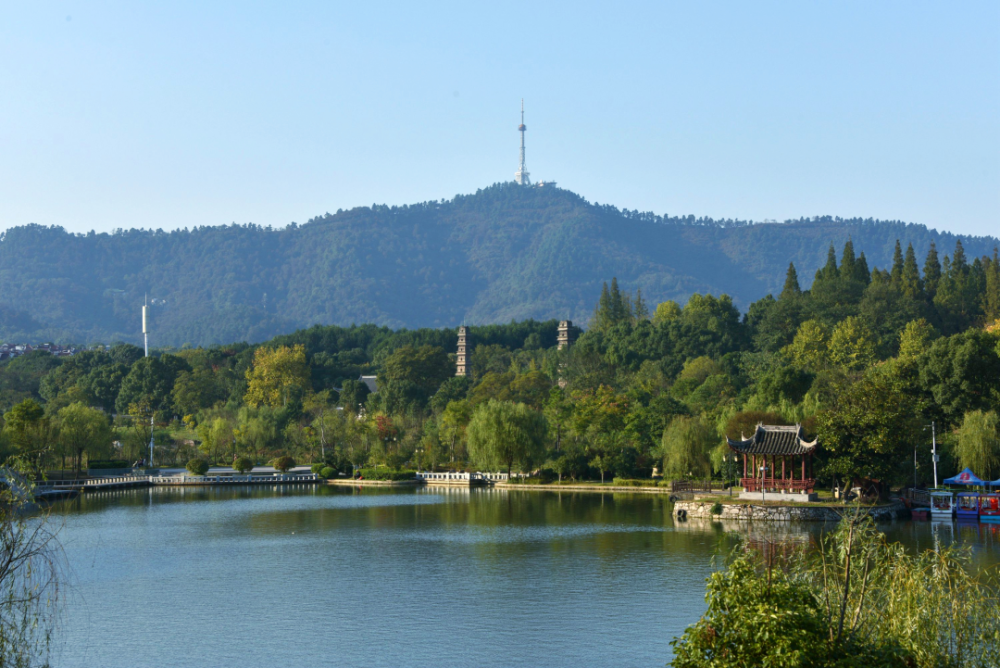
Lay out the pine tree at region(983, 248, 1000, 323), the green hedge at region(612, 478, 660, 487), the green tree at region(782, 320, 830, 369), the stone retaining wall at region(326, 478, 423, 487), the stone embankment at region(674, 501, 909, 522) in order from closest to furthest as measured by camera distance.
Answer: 1. the stone embankment at region(674, 501, 909, 522)
2. the green hedge at region(612, 478, 660, 487)
3. the stone retaining wall at region(326, 478, 423, 487)
4. the green tree at region(782, 320, 830, 369)
5. the pine tree at region(983, 248, 1000, 323)

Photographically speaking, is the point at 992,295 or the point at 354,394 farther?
the point at 354,394

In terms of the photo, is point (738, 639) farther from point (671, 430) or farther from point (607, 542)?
point (671, 430)

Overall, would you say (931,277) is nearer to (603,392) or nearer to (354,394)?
(603,392)

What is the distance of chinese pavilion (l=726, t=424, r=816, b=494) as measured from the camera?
45812 millimetres

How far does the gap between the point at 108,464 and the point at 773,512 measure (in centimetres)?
5532

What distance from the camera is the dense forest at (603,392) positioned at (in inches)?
2028

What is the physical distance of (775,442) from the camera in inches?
1842

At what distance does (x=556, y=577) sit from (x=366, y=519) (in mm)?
19314

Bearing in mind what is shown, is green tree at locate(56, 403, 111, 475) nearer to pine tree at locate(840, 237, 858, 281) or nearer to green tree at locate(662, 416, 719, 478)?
green tree at locate(662, 416, 719, 478)

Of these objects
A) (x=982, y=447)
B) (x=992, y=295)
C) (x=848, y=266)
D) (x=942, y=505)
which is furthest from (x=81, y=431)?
(x=992, y=295)

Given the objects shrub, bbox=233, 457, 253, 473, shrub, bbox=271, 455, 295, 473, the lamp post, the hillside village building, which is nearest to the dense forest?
the lamp post

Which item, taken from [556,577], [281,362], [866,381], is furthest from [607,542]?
[281,362]

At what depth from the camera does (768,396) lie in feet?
197

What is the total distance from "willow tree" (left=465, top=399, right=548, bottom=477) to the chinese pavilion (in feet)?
66.8
